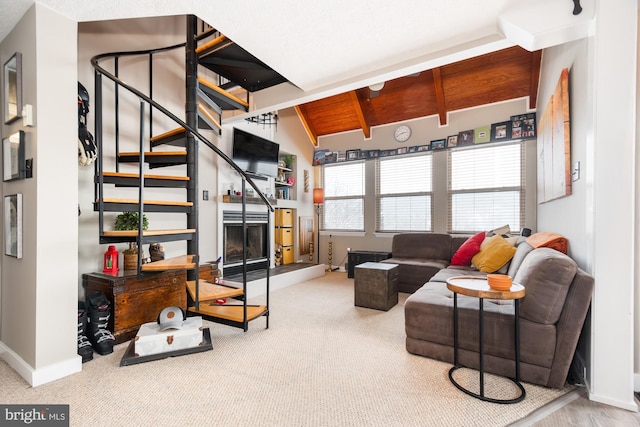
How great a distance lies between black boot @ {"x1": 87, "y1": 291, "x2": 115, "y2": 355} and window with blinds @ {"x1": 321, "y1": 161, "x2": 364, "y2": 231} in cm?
446

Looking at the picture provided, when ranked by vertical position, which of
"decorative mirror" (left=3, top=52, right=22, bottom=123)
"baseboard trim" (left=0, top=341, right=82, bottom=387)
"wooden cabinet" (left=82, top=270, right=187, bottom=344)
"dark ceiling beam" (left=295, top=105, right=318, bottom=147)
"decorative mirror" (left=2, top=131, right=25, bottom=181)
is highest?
"dark ceiling beam" (left=295, top=105, right=318, bottom=147)

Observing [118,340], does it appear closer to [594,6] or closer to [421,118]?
[594,6]

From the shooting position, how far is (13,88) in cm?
216

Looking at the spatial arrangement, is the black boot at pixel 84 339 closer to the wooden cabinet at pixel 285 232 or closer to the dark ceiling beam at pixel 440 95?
the wooden cabinet at pixel 285 232

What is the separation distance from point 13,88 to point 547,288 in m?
3.95

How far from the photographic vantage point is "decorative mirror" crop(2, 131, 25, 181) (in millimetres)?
2008

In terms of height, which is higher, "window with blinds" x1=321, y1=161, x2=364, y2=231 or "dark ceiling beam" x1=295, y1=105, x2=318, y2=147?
"dark ceiling beam" x1=295, y1=105, x2=318, y2=147

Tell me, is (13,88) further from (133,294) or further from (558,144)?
(558,144)

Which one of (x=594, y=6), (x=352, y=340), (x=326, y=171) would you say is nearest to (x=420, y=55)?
(x=594, y=6)

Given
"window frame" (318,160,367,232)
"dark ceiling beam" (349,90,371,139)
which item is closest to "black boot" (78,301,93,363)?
"window frame" (318,160,367,232)

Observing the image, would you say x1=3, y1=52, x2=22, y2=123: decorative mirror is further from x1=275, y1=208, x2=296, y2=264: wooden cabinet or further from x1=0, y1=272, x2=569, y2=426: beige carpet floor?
x1=275, y1=208, x2=296, y2=264: wooden cabinet

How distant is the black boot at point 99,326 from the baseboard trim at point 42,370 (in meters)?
0.24

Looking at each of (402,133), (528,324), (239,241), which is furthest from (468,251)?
(239,241)

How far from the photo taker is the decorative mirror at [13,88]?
2.04 meters
